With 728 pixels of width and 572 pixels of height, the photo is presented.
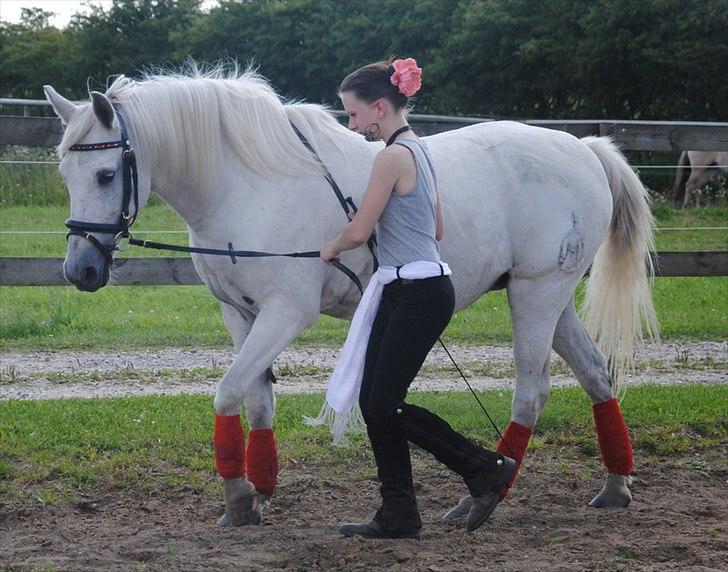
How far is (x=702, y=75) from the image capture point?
22.1 metres

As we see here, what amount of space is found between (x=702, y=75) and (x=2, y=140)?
1805 cm

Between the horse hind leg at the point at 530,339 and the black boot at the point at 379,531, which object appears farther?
the horse hind leg at the point at 530,339

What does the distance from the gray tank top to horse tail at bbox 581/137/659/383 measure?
1.85 meters

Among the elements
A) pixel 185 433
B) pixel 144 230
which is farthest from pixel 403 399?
pixel 144 230

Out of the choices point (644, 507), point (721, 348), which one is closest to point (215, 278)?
point (644, 507)

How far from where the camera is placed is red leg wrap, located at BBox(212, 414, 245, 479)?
4.50 m

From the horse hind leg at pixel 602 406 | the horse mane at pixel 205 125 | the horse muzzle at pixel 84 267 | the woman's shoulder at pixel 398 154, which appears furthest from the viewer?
the horse hind leg at pixel 602 406

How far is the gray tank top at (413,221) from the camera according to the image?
4.02m

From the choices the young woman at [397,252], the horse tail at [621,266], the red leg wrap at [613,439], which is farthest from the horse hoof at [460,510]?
the horse tail at [621,266]

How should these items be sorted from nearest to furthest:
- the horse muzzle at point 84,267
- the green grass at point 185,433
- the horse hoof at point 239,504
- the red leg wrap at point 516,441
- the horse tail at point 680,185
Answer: the horse muzzle at point 84,267
the horse hoof at point 239,504
the red leg wrap at point 516,441
the green grass at point 185,433
the horse tail at point 680,185

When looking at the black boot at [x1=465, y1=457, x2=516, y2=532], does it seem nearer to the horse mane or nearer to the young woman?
the young woman

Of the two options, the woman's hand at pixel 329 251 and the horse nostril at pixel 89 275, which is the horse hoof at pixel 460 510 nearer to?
the woman's hand at pixel 329 251

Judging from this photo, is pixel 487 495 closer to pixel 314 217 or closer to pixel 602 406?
pixel 602 406

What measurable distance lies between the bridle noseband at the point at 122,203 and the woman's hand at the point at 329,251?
850 mm
